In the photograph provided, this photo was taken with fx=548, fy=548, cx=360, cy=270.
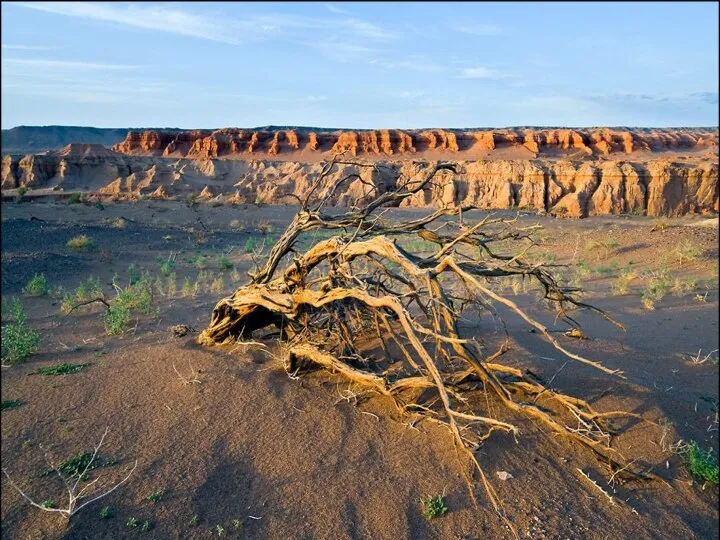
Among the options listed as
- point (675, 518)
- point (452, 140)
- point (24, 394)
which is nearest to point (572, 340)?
point (675, 518)

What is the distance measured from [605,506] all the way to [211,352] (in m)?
3.61

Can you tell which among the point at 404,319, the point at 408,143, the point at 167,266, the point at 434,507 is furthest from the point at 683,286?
the point at 408,143

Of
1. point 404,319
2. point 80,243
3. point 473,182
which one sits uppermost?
point 404,319

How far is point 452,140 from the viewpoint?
59.8m

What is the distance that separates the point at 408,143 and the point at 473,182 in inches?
1200

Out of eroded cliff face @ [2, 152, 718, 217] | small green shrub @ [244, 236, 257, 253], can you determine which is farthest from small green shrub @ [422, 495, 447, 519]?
eroded cliff face @ [2, 152, 718, 217]

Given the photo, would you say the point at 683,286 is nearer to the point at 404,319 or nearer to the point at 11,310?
the point at 404,319

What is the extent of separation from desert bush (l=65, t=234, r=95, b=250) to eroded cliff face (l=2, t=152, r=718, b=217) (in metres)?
7.91

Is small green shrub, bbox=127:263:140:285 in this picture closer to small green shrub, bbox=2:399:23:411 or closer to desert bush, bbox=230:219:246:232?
small green shrub, bbox=2:399:23:411

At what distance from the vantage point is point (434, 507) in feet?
11.1

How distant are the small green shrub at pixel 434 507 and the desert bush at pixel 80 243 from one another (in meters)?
14.6

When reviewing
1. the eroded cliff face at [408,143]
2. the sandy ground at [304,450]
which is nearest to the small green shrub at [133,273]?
the sandy ground at [304,450]

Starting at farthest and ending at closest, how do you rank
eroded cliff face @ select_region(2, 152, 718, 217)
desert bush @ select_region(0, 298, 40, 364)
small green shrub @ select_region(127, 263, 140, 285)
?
eroded cliff face @ select_region(2, 152, 718, 217), small green shrub @ select_region(127, 263, 140, 285), desert bush @ select_region(0, 298, 40, 364)

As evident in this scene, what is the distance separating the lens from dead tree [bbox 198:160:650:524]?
12.6 ft
